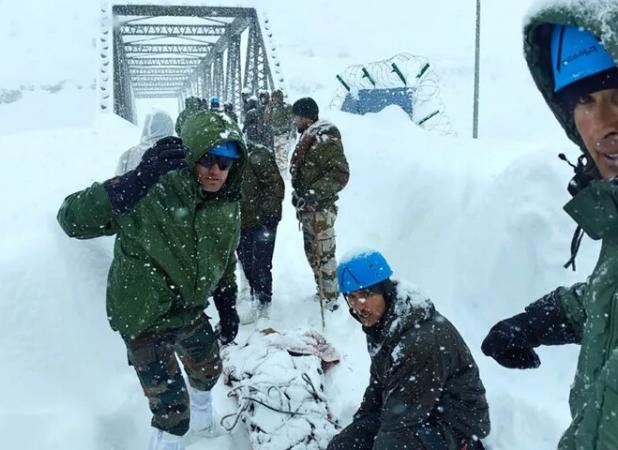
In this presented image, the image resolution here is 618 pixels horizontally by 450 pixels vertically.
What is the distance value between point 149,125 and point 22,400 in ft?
6.91

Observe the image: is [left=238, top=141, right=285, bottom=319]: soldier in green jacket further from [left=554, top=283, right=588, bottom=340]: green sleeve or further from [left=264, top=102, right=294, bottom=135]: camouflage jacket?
[left=264, top=102, right=294, bottom=135]: camouflage jacket

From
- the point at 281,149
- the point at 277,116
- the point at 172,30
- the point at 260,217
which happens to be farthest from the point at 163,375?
the point at 172,30

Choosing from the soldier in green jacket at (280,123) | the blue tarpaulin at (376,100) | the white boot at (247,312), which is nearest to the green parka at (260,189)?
the white boot at (247,312)

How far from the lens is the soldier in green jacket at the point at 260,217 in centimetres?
478

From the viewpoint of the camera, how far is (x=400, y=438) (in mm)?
2225

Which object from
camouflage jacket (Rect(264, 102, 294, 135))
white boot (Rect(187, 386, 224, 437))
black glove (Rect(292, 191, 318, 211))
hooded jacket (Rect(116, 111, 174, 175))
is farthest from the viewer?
camouflage jacket (Rect(264, 102, 294, 135))

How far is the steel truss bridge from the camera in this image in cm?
1659

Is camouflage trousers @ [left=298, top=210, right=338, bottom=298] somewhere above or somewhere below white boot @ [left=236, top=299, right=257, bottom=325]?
above

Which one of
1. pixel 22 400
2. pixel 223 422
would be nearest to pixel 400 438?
pixel 223 422

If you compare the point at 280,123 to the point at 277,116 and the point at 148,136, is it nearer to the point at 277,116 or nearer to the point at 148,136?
the point at 277,116

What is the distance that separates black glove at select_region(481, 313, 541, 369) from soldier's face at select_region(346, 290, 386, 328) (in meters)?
0.70

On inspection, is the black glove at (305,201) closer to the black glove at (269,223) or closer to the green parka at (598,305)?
the black glove at (269,223)

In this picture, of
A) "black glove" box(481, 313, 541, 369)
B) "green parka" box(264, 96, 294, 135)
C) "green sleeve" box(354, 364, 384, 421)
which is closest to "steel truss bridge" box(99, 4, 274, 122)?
"green parka" box(264, 96, 294, 135)

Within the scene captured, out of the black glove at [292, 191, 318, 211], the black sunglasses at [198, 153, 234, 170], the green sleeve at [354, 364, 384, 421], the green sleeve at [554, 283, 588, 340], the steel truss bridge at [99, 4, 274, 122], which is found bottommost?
the green sleeve at [354, 364, 384, 421]
